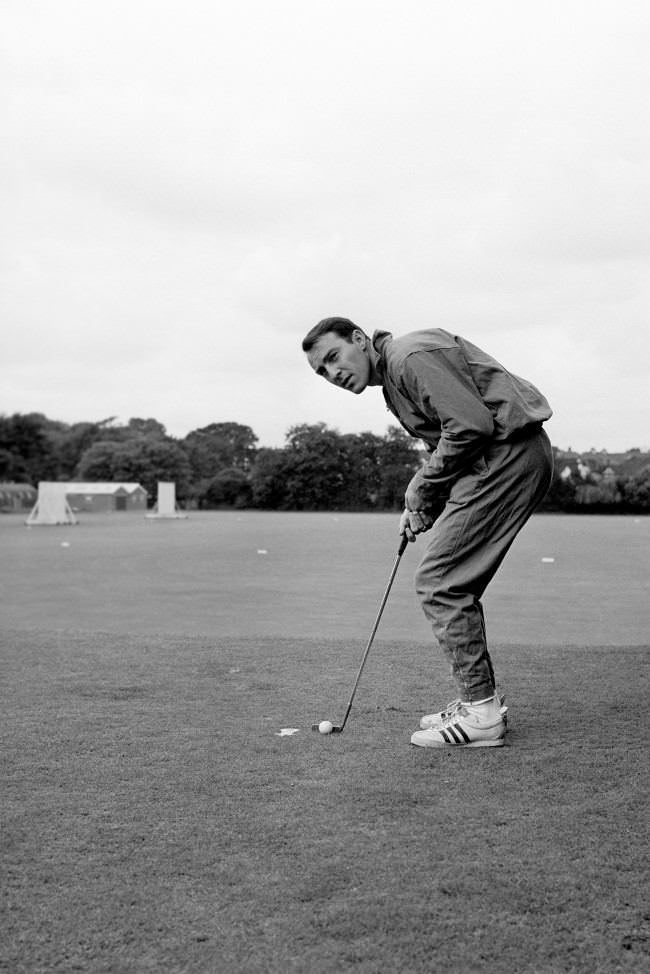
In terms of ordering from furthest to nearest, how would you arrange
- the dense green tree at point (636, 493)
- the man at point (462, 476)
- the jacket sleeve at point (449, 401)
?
the dense green tree at point (636, 493), the man at point (462, 476), the jacket sleeve at point (449, 401)

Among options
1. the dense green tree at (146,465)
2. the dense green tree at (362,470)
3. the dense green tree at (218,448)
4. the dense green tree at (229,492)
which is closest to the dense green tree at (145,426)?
the dense green tree at (218,448)

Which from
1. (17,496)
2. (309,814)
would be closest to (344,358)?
(309,814)

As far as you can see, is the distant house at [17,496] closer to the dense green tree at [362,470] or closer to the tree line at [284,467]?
the tree line at [284,467]

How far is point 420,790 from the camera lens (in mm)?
3781

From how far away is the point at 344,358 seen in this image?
4.61 meters

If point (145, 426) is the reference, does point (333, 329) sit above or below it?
below

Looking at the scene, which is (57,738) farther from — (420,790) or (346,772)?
(420,790)

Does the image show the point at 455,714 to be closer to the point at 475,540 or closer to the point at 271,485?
the point at 475,540

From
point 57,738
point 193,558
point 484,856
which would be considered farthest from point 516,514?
point 193,558

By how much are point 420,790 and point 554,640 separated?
5.69m

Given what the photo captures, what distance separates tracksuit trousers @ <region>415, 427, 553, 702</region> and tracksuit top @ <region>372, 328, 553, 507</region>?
0.27ft

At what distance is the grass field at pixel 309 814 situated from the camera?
249 centimetres

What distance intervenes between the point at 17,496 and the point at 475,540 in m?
92.1

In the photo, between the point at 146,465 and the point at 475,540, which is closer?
the point at 475,540
